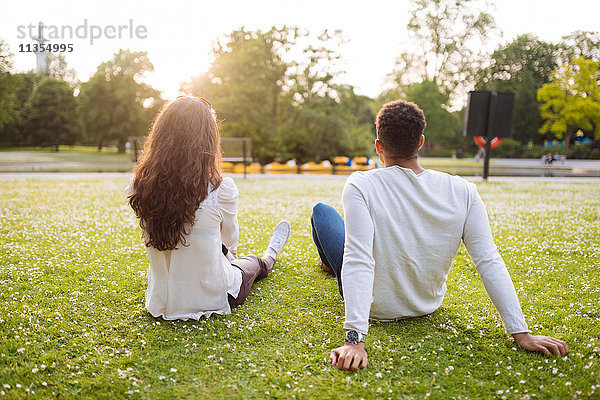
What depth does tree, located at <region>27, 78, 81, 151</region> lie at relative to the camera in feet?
92.5

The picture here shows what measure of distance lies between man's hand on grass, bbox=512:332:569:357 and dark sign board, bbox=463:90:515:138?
43.9 feet

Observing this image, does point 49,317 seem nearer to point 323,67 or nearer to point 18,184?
point 18,184

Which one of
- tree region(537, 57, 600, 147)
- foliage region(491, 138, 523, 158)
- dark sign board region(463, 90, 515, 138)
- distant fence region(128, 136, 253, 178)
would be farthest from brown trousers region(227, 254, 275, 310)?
foliage region(491, 138, 523, 158)

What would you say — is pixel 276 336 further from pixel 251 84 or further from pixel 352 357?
pixel 251 84

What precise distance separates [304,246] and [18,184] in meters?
11.0

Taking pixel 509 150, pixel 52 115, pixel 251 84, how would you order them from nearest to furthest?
pixel 251 84, pixel 52 115, pixel 509 150

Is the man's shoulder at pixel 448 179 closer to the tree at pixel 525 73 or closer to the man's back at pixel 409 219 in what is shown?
the man's back at pixel 409 219

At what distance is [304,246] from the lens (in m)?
5.66

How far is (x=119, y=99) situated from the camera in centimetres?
4066

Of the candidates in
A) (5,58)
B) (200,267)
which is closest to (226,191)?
(200,267)

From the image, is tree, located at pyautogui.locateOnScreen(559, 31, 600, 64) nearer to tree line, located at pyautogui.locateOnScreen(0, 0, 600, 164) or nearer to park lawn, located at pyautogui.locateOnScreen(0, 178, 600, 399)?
tree line, located at pyautogui.locateOnScreen(0, 0, 600, 164)

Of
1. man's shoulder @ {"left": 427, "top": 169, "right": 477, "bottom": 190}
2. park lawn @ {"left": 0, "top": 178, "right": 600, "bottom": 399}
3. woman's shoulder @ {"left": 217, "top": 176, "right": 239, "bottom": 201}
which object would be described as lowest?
park lawn @ {"left": 0, "top": 178, "right": 600, "bottom": 399}

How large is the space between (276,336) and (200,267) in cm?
70

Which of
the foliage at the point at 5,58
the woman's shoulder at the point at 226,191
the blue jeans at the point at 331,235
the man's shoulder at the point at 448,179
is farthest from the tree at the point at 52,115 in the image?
the man's shoulder at the point at 448,179
